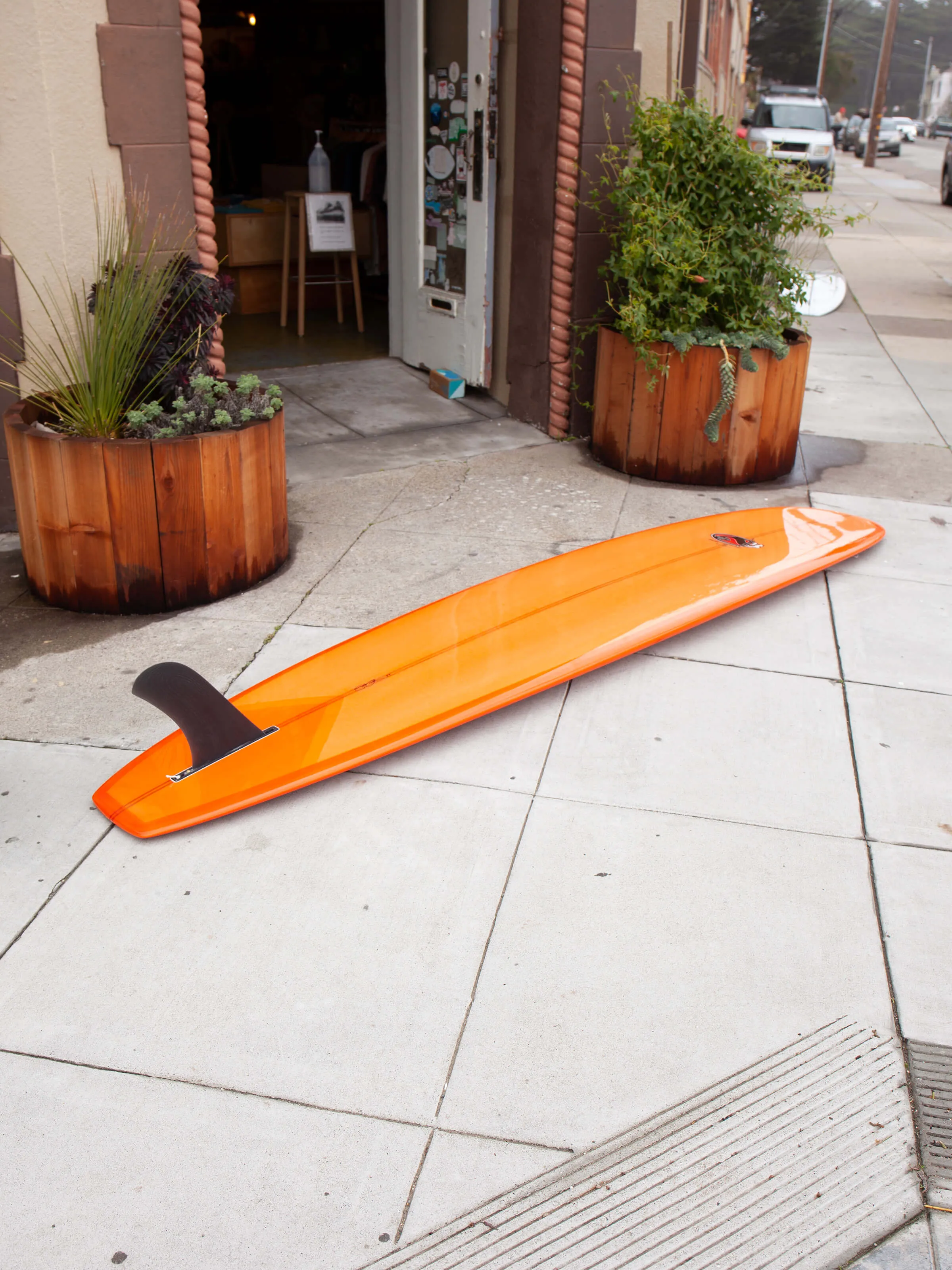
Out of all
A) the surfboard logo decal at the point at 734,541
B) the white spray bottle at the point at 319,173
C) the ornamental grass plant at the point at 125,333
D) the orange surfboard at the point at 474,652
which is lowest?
the orange surfboard at the point at 474,652

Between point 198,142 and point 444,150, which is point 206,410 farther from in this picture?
point 444,150

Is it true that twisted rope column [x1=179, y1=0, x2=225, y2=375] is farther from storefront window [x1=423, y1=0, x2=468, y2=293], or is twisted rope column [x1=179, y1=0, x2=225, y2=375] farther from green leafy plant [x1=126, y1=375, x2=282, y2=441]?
storefront window [x1=423, y1=0, x2=468, y2=293]

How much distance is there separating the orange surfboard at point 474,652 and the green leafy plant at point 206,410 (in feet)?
2.80

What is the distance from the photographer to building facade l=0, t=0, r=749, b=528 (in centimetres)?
379

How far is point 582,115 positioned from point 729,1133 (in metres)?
4.39

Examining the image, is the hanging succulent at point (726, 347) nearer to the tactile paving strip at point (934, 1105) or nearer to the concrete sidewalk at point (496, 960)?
the concrete sidewalk at point (496, 960)

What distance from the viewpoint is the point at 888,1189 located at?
1659 millimetres

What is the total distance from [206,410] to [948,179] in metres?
20.2

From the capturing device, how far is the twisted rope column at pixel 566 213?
4730mm

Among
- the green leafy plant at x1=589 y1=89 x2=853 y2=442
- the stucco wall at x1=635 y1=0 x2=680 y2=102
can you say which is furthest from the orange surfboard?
the stucco wall at x1=635 y1=0 x2=680 y2=102

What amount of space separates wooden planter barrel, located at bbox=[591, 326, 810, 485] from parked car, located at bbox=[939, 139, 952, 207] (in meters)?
17.6

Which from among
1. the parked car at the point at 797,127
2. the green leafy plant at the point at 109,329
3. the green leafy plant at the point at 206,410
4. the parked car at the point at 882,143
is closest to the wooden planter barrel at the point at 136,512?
the green leafy plant at the point at 206,410

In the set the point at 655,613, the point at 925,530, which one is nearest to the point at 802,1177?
the point at 655,613

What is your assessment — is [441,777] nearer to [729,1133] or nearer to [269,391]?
[729,1133]
